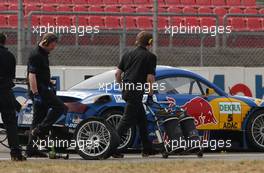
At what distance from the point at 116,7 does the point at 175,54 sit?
696 cm

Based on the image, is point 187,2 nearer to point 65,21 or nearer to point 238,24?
point 238,24

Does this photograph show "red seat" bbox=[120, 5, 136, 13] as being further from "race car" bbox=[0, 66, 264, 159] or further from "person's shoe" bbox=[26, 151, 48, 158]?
"person's shoe" bbox=[26, 151, 48, 158]

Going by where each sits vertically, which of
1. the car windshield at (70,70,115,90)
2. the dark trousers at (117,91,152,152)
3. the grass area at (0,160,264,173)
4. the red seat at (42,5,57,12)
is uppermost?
the red seat at (42,5,57,12)

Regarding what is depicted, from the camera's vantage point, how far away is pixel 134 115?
43.8 feet

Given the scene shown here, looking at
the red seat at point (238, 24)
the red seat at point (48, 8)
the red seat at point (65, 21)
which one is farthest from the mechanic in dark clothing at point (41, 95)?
the red seat at point (48, 8)

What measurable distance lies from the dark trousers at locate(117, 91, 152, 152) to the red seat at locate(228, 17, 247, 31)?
8.71 m

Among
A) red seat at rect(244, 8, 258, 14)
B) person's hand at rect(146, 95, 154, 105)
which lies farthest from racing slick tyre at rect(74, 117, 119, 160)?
red seat at rect(244, 8, 258, 14)

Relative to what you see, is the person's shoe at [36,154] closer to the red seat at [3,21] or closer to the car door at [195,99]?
the car door at [195,99]

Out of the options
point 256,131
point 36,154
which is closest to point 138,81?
point 36,154

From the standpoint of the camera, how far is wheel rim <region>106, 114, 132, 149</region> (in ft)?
46.0

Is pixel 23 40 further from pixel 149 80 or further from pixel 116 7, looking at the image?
pixel 116 7

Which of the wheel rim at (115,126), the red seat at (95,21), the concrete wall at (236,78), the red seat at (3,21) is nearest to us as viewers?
the wheel rim at (115,126)

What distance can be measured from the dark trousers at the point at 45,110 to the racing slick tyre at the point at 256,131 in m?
3.53

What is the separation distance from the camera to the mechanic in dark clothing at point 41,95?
12823 mm
